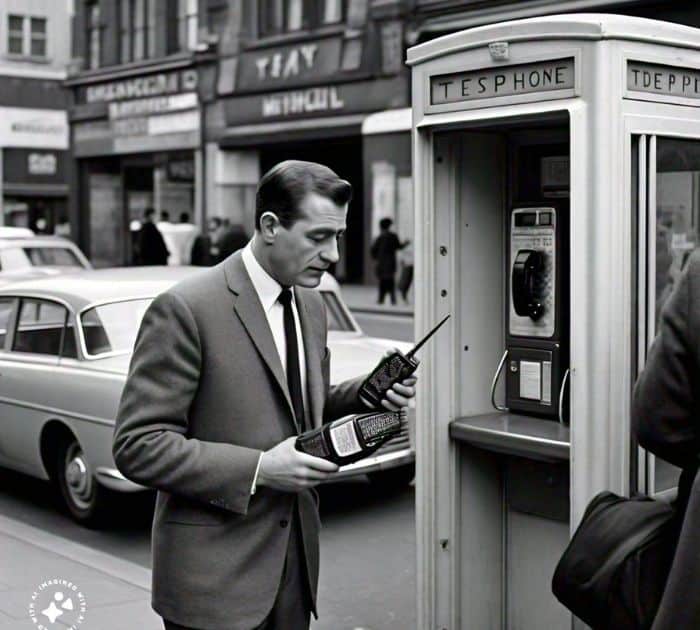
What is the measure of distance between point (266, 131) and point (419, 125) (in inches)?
947

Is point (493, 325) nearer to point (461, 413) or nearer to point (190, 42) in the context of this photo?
point (461, 413)

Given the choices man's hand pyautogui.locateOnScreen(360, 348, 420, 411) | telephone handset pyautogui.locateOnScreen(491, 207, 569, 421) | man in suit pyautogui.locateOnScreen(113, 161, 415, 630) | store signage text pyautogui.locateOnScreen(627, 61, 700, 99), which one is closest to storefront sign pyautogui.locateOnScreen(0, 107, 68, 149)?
telephone handset pyautogui.locateOnScreen(491, 207, 569, 421)

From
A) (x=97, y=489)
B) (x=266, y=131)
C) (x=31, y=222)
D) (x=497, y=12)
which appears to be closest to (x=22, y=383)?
(x=97, y=489)

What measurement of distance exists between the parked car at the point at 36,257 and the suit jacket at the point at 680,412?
10.8 m

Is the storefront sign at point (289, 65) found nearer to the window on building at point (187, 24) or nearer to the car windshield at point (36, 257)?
the window on building at point (187, 24)

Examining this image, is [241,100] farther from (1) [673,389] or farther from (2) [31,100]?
(1) [673,389]

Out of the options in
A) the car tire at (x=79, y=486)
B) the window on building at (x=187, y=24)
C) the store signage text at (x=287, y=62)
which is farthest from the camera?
the window on building at (x=187, y=24)

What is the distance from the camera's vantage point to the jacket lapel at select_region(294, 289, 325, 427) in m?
3.18

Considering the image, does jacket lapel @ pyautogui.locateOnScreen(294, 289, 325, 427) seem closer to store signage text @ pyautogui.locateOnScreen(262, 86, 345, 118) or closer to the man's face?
the man's face

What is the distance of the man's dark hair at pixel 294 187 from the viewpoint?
9.76ft

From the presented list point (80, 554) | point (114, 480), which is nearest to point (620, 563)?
point (80, 554)

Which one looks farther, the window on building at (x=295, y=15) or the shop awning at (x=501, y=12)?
the window on building at (x=295, y=15)

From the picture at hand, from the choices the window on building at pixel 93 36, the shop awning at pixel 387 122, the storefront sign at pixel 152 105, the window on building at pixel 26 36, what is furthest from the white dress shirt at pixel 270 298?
the window on building at pixel 26 36

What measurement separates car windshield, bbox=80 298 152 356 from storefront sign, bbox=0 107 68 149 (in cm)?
3051
